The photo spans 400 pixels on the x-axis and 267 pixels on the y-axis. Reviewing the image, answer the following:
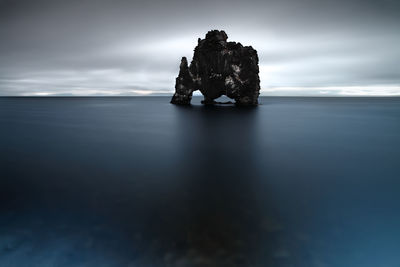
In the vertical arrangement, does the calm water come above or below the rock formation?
below

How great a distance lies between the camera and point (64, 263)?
446 cm

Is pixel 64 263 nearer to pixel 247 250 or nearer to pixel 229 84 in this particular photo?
pixel 247 250

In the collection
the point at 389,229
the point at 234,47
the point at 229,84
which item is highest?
the point at 234,47

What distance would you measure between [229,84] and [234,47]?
9.17 m

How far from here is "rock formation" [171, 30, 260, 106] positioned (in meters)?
52.5

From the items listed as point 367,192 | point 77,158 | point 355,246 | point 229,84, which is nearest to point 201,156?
point 77,158

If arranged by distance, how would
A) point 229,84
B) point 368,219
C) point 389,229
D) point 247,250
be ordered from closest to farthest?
point 247,250 → point 389,229 → point 368,219 → point 229,84

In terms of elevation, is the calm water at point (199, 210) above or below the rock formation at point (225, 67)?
below

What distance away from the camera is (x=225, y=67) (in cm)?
5241

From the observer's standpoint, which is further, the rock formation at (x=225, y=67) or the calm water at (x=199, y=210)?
the rock formation at (x=225, y=67)

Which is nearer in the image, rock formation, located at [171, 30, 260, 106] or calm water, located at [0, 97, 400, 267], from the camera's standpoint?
calm water, located at [0, 97, 400, 267]

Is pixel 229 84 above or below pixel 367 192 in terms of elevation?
above

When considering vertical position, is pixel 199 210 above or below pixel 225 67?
below

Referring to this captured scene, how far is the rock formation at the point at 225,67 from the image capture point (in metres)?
52.5
